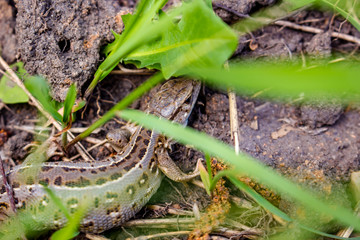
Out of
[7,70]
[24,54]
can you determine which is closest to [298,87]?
[24,54]

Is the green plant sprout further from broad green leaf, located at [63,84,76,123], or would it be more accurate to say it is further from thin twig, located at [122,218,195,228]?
thin twig, located at [122,218,195,228]

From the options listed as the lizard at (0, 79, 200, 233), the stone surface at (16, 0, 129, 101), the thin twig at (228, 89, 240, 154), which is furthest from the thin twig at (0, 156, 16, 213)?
the thin twig at (228, 89, 240, 154)

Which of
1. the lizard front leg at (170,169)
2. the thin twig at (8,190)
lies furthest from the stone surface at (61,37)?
the lizard front leg at (170,169)

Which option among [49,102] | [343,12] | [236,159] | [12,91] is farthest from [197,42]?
[12,91]

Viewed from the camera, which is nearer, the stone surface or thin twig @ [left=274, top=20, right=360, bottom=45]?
the stone surface

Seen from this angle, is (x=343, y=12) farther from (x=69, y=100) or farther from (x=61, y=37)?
(x=61, y=37)

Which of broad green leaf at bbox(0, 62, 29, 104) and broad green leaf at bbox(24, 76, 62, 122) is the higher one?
broad green leaf at bbox(24, 76, 62, 122)

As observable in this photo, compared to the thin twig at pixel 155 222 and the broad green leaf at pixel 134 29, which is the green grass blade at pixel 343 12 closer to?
the broad green leaf at pixel 134 29
